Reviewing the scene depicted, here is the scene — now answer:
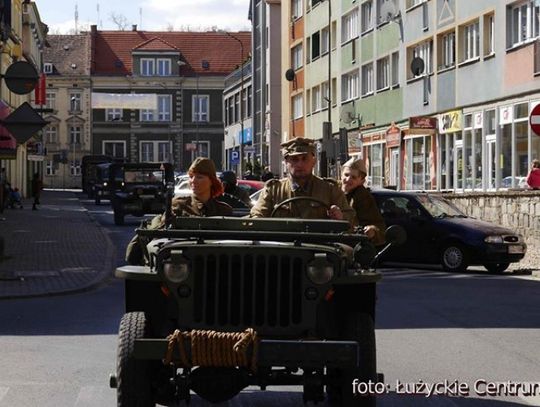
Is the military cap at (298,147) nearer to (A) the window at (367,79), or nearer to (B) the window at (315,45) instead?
(A) the window at (367,79)

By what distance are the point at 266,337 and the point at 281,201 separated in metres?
1.75

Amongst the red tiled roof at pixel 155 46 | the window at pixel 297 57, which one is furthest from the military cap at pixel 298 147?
the red tiled roof at pixel 155 46

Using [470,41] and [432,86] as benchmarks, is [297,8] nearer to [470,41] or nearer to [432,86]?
[432,86]

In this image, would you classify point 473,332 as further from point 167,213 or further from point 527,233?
point 527,233

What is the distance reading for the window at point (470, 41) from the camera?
39.5 meters

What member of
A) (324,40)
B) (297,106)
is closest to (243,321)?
(324,40)

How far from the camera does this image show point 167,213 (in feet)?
26.8

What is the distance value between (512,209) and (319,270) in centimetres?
2507

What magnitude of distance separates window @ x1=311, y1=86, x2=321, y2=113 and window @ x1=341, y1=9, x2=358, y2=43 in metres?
5.82

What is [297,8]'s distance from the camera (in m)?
71.8

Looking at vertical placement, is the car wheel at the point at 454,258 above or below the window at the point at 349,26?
below

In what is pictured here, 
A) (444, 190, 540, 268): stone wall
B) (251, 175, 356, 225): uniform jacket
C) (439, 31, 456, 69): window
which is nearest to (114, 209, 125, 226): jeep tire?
(439, 31, 456, 69): window

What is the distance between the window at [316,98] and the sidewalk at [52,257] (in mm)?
23044

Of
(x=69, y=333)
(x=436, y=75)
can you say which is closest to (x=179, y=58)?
(x=436, y=75)
